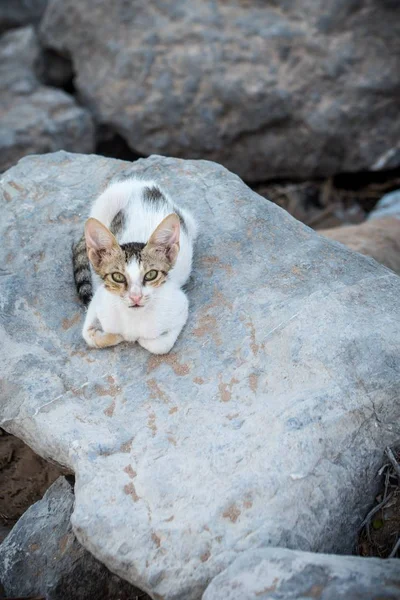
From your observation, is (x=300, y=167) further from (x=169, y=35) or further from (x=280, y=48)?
(x=169, y=35)

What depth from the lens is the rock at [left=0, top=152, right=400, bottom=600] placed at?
293 centimetres

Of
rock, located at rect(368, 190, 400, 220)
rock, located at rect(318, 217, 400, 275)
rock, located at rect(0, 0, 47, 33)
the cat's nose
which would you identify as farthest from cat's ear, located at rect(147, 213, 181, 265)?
rock, located at rect(0, 0, 47, 33)

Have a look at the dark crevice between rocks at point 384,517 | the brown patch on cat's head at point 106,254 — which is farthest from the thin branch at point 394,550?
the brown patch on cat's head at point 106,254

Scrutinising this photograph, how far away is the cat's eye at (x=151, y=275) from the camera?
3.36 m

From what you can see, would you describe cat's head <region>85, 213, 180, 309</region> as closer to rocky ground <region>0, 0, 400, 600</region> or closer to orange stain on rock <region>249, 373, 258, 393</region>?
orange stain on rock <region>249, 373, 258, 393</region>

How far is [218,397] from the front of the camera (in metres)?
3.29

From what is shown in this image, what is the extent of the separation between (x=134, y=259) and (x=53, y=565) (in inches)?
57.4

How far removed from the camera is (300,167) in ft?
23.1

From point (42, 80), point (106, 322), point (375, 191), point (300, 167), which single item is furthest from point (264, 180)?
point (106, 322)

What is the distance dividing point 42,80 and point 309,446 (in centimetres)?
568

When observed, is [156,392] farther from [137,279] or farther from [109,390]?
[137,279]

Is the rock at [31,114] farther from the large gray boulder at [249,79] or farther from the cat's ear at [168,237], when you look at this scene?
the cat's ear at [168,237]

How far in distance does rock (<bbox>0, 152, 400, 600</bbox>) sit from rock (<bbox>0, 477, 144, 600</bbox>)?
449mm

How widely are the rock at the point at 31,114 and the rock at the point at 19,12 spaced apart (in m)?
0.82
